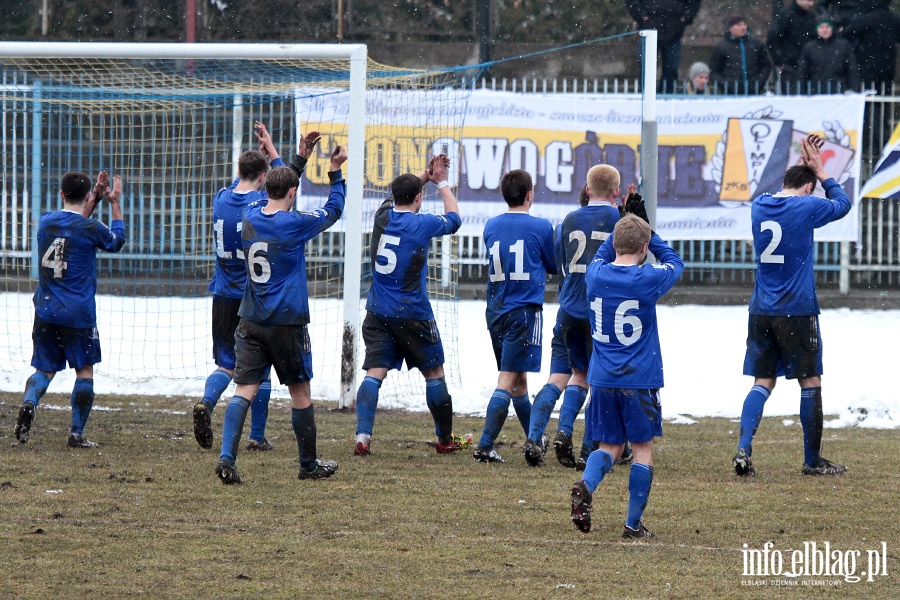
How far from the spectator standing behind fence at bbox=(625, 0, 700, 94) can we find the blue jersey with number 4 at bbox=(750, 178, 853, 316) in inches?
339

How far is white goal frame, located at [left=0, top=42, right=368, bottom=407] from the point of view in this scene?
30.7ft

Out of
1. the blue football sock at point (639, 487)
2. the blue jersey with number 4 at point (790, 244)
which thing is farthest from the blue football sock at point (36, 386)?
the blue jersey with number 4 at point (790, 244)

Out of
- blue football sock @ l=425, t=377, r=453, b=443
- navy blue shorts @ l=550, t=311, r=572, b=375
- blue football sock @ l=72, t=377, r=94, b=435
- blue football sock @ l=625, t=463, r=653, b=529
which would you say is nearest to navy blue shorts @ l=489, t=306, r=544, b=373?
navy blue shorts @ l=550, t=311, r=572, b=375

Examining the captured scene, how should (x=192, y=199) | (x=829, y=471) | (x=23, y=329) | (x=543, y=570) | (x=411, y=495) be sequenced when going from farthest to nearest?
1. (x=192, y=199)
2. (x=23, y=329)
3. (x=829, y=471)
4. (x=411, y=495)
5. (x=543, y=570)

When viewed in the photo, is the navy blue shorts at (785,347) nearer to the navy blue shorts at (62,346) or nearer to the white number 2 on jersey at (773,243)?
the white number 2 on jersey at (773,243)

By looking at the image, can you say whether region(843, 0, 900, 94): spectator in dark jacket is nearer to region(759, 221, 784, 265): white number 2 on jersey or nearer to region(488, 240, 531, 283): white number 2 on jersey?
region(759, 221, 784, 265): white number 2 on jersey

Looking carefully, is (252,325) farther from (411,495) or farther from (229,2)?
(229,2)

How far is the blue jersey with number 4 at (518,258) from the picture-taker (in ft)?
25.4

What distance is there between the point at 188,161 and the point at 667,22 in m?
6.79

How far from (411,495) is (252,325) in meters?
1.35

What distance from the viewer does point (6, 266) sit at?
13570 mm

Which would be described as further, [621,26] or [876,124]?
[621,26]

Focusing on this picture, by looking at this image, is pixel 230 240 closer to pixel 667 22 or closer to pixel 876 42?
pixel 667 22

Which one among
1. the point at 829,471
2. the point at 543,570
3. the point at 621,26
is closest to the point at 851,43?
the point at 621,26
